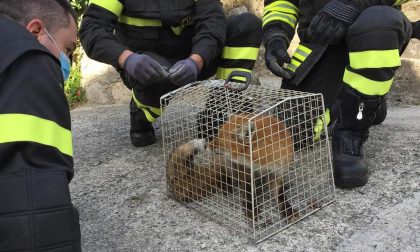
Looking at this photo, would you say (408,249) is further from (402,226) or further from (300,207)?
(300,207)

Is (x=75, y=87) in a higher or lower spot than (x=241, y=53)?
lower

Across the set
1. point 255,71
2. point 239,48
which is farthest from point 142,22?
point 255,71

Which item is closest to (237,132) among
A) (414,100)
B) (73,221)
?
(73,221)

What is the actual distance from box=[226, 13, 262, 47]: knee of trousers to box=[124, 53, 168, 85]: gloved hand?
0.57m

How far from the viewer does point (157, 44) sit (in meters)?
2.42

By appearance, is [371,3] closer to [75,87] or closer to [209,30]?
[209,30]

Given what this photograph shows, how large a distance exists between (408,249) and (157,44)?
1.63 m

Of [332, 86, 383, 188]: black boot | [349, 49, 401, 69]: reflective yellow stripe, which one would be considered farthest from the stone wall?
[349, 49, 401, 69]: reflective yellow stripe

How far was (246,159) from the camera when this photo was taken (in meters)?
1.56

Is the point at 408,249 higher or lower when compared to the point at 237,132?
lower

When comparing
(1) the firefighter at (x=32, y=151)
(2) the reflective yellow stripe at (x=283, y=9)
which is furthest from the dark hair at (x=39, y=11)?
(2) the reflective yellow stripe at (x=283, y=9)

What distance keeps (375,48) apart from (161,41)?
1174mm

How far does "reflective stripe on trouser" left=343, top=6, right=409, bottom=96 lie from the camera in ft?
5.79

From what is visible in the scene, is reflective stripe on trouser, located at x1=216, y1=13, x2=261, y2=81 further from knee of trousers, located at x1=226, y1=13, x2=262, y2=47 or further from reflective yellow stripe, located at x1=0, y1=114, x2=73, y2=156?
reflective yellow stripe, located at x1=0, y1=114, x2=73, y2=156
